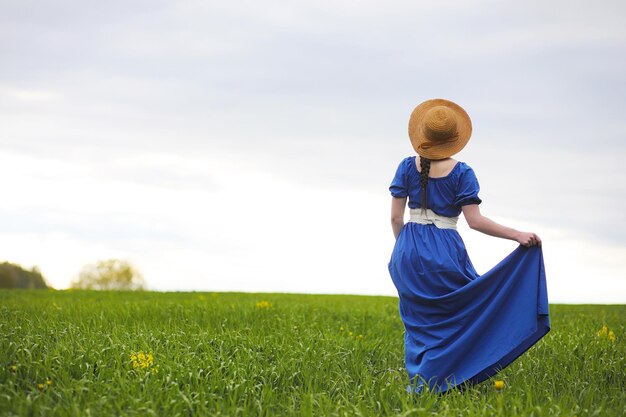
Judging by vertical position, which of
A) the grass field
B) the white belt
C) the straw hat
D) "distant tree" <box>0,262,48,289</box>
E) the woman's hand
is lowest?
the grass field

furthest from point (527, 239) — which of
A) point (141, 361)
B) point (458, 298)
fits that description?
point (141, 361)

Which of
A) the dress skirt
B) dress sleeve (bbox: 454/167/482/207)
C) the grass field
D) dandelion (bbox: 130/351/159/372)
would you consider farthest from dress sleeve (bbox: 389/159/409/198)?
dandelion (bbox: 130/351/159/372)

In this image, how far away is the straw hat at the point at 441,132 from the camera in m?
6.35

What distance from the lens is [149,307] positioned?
10.6 metres

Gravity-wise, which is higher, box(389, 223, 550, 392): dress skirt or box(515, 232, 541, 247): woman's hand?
box(515, 232, 541, 247): woman's hand

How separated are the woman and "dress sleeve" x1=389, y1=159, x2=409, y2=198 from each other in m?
0.01

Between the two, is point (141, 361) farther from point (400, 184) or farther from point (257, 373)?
point (400, 184)

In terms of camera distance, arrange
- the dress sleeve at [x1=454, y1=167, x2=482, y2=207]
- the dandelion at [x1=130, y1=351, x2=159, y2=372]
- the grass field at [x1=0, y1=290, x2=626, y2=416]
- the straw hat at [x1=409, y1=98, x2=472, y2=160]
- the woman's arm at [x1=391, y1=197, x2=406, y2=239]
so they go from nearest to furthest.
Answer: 1. the grass field at [x1=0, y1=290, x2=626, y2=416]
2. the dandelion at [x1=130, y1=351, x2=159, y2=372]
3. the dress sleeve at [x1=454, y1=167, x2=482, y2=207]
4. the straw hat at [x1=409, y1=98, x2=472, y2=160]
5. the woman's arm at [x1=391, y1=197, x2=406, y2=239]

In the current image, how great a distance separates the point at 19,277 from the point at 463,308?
19.0 metres

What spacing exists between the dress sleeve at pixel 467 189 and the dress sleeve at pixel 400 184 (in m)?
0.52

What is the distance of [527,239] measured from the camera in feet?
19.9

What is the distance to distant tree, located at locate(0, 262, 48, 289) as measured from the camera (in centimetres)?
2125

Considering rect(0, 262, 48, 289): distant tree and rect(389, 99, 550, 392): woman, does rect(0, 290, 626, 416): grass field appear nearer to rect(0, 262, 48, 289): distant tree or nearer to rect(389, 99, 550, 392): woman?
rect(389, 99, 550, 392): woman

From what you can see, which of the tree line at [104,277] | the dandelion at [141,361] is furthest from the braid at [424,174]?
the tree line at [104,277]
